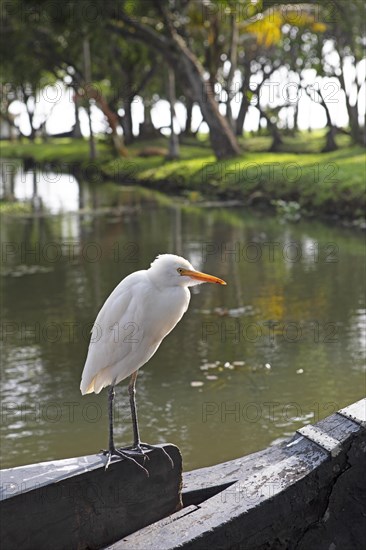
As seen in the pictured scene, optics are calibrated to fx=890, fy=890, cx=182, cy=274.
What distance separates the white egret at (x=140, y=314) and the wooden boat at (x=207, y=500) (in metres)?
0.20

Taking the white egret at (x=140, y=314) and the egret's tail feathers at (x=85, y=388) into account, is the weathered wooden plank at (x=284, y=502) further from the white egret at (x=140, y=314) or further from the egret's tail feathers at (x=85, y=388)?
the egret's tail feathers at (x=85, y=388)

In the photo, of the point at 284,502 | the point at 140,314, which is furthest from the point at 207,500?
the point at 140,314

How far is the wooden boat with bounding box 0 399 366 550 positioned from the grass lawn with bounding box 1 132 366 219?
45.6 feet

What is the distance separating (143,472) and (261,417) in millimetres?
3114

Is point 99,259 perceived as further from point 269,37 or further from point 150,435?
point 269,37

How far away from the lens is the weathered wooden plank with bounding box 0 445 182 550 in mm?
3531

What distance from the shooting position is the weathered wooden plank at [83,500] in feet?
11.6

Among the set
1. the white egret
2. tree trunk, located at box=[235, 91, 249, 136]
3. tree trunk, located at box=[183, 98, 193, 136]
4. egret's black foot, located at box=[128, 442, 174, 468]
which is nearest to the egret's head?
the white egret

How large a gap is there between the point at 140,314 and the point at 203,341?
5124mm

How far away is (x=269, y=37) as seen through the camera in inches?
1141

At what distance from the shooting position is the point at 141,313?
4.18m

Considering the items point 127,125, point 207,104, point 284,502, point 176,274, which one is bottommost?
point 284,502

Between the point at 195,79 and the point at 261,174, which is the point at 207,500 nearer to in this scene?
the point at 261,174

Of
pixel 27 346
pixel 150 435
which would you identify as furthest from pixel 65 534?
pixel 27 346
